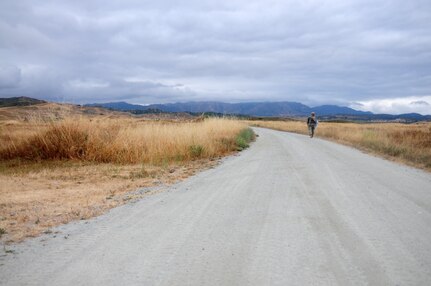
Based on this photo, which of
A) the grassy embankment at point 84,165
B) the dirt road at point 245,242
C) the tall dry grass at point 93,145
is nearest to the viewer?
the dirt road at point 245,242

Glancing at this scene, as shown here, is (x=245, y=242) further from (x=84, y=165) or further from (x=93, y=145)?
(x=93, y=145)

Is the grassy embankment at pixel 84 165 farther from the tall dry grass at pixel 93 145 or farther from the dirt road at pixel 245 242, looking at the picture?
the dirt road at pixel 245 242

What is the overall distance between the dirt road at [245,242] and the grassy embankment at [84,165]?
973 millimetres

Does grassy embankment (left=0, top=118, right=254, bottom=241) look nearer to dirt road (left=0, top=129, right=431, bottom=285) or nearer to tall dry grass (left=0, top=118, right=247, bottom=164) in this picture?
tall dry grass (left=0, top=118, right=247, bottom=164)

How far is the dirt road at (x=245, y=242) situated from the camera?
4.02 meters

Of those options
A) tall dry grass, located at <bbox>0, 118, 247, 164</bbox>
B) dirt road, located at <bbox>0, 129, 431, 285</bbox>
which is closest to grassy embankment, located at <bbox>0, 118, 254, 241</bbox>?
tall dry grass, located at <bbox>0, 118, 247, 164</bbox>

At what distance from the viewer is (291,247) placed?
482cm

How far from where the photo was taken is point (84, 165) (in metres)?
13.3

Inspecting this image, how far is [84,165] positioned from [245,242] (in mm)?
9579

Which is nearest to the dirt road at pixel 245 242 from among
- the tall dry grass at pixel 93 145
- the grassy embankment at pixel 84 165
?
the grassy embankment at pixel 84 165

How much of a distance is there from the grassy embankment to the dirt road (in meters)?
0.97

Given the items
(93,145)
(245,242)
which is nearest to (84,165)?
(93,145)

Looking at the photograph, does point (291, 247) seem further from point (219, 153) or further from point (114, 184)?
point (219, 153)

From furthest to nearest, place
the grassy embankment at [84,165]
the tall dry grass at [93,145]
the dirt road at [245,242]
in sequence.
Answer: the tall dry grass at [93,145] < the grassy embankment at [84,165] < the dirt road at [245,242]
